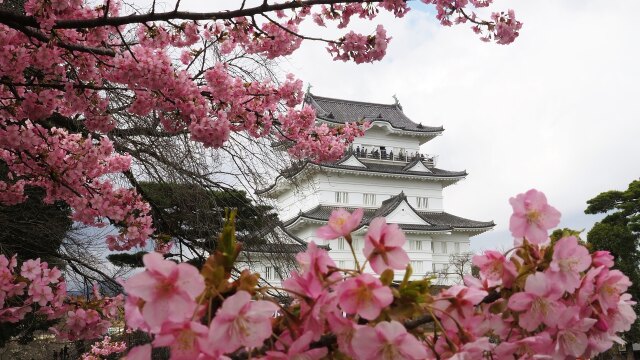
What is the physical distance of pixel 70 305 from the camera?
3.37 metres

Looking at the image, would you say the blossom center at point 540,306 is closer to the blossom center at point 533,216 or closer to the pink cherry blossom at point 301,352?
the blossom center at point 533,216

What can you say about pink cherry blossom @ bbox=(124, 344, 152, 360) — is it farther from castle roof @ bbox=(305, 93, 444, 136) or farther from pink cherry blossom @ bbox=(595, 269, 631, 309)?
castle roof @ bbox=(305, 93, 444, 136)

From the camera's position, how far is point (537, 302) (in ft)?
2.83

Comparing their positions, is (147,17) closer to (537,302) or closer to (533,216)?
(533,216)

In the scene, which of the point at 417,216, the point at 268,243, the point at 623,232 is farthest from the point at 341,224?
the point at 417,216

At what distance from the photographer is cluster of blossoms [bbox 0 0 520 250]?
3.18 m

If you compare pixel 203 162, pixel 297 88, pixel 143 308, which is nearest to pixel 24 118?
Answer: pixel 203 162

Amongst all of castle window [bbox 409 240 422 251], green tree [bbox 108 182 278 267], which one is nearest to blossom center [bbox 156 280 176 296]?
green tree [bbox 108 182 278 267]

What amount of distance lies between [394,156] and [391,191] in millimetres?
2359

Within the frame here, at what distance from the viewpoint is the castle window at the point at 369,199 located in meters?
27.3

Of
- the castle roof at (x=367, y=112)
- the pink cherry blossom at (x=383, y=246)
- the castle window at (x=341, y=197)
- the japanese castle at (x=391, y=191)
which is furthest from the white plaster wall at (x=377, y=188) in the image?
the pink cherry blossom at (x=383, y=246)

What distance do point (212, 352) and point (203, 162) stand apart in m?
3.81

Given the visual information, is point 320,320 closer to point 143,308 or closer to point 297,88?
point 143,308

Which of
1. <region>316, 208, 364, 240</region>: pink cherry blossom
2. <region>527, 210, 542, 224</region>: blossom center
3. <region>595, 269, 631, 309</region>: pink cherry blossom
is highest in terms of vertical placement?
<region>527, 210, 542, 224</region>: blossom center
